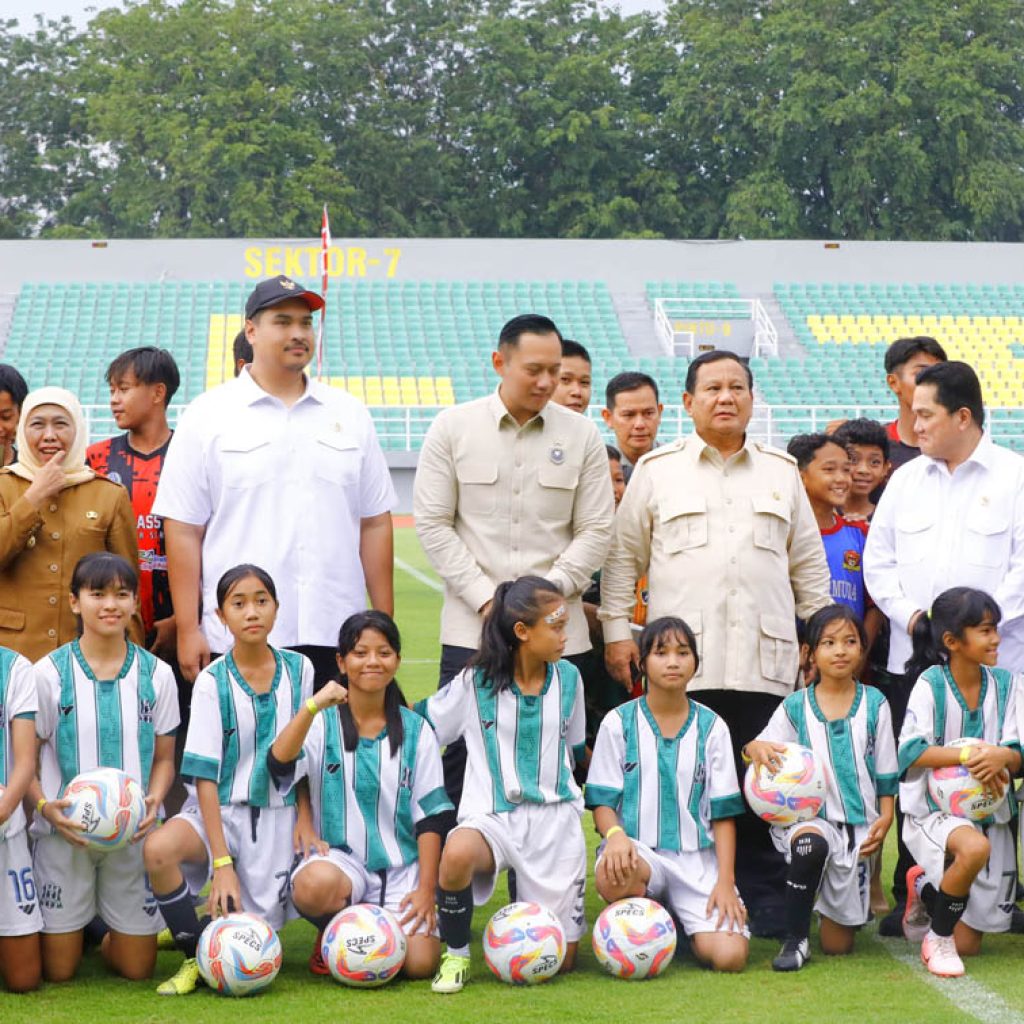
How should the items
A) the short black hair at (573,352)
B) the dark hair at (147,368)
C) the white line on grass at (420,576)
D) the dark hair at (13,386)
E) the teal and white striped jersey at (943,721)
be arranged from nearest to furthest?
1. the teal and white striped jersey at (943,721)
2. the dark hair at (147,368)
3. the dark hair at (13,386)
4. the short black hair at (573,352)
5. the white line on grass at (420,576)

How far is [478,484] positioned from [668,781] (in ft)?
3.99

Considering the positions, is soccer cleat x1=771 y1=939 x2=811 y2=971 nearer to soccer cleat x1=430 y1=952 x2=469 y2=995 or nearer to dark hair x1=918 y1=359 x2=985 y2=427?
soccer cleat x1=430 y1=952 x2=469 y2=995

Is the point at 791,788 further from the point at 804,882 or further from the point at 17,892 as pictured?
the point at 17,892

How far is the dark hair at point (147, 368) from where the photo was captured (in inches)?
240

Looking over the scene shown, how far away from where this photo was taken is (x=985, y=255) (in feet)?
122

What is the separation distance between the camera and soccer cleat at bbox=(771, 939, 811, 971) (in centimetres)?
535

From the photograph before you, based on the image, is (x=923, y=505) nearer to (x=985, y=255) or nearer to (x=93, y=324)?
(x=93, y=324)

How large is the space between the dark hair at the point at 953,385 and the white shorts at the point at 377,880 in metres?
2.41

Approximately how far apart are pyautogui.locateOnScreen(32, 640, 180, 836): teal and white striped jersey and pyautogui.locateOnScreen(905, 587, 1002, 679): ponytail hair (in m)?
2.60

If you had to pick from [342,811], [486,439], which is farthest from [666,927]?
[486,439]

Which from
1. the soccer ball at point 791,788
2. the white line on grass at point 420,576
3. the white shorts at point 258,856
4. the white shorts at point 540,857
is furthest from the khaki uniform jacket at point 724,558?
the white line on grass at point 420,576

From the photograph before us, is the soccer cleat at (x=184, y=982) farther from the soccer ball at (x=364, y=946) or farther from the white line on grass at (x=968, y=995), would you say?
the white line on grass at (x=968, y=995)

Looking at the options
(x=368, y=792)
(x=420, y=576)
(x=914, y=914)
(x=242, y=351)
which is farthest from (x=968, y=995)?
(x=420, y=576)

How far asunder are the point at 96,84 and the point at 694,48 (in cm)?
1793
